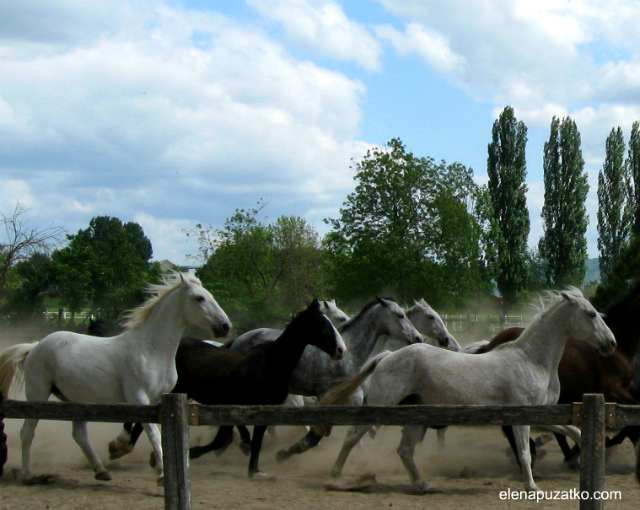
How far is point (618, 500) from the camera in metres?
6.36

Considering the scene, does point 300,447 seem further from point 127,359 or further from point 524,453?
point 524,453

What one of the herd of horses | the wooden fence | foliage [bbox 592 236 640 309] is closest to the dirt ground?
the herd of horses

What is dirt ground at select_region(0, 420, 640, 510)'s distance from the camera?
6328 millimetres

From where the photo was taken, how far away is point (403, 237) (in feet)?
91.5

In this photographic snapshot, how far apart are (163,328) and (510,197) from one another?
34361mm

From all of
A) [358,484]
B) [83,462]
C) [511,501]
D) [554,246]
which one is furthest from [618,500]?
[554,246]

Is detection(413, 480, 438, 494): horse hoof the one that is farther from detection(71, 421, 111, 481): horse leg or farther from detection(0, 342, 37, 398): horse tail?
detection(0, 342, 37, 398): horse tail

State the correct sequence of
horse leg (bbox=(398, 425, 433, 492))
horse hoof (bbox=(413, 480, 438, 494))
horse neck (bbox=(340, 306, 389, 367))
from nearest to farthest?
1. horse hoof (bbox=(413, 480, 438, 494))
2. horse leg (bbox=(398, 425, 433, 492))
3. horse neck (bbox=(340, 306, 389, 367))

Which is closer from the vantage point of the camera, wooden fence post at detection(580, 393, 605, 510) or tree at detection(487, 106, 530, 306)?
wooden fence post at detection(580, 393, 605, 510)

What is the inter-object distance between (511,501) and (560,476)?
1533mm

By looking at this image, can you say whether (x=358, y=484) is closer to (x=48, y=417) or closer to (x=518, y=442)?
(x=518, y=442)

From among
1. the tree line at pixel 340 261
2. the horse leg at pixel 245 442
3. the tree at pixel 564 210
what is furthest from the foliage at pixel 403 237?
the horse leg at pixel 245 442

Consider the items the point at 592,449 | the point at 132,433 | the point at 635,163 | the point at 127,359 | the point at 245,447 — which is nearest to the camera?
the point at 592,449

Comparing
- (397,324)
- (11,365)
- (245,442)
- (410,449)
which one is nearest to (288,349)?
(245,442)
